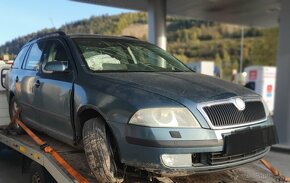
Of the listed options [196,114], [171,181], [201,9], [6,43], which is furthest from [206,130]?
[201,9]

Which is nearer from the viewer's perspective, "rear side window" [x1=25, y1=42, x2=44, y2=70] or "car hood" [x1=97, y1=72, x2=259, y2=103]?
"car hood" [x1=97, y1=72, x2=259, y2=103]

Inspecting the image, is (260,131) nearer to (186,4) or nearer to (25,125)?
(25,125)

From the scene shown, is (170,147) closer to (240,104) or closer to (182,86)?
(182,86)

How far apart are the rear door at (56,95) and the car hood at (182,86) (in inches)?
23.7

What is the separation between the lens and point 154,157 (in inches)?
130

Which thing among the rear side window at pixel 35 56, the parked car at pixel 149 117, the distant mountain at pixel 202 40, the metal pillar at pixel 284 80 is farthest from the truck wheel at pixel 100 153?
the distant mountain at pixel 202 40

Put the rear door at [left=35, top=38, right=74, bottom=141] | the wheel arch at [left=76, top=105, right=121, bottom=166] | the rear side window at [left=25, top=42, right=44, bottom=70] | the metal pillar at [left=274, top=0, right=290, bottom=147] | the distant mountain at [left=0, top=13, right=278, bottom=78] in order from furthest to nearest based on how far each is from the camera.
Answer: the distant mountain at [left=0, top=13, right=278, bottom=78], the metal pillar at [left=274, top=0, right=290, bottom=147], the rear side window at [left=25, top=42, right=44, bottom=70], the rear door at [left=35, top=38, right=74, bottom=141], the wheel arch at [left=76, top=105, right=121, bottom=166]

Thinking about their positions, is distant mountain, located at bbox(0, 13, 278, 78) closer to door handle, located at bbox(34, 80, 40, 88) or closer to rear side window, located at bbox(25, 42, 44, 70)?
rear side window, located at bbox(25, 42, 44, 70)

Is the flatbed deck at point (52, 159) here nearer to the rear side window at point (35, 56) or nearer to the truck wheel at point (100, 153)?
the truck wheel at point (100, 153)

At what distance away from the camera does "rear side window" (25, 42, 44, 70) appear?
→ 547cm

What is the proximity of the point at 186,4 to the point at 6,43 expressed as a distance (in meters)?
6.92

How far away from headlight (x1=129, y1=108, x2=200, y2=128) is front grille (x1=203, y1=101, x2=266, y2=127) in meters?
0.16

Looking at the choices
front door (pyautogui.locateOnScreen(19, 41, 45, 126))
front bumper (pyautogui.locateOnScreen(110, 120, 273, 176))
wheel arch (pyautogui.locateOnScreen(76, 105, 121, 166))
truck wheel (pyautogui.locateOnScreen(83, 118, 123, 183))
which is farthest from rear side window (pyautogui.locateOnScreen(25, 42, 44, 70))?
front bumper (pyautogui.locateOnScreen(110, 120, 273, 176))

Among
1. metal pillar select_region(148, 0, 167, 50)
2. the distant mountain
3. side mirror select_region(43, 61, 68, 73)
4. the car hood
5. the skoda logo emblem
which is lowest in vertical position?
the distant mountain
